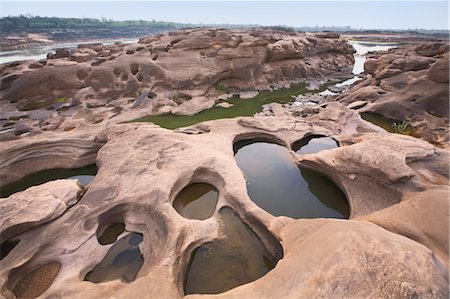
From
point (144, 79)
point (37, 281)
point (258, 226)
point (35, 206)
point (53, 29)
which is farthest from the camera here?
point (53, 29)

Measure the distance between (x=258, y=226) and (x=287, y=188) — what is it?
2602 millimetres

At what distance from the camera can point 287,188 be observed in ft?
27.1

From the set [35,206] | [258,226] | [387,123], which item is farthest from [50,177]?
[387,123]

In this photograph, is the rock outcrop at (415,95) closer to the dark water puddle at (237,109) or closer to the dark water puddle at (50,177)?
the dark water puddle at (237,109)

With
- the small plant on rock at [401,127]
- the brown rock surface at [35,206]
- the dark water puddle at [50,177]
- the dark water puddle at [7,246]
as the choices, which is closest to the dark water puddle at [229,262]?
the brown rock surface at [35,206]

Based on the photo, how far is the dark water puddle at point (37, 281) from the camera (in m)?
4.93

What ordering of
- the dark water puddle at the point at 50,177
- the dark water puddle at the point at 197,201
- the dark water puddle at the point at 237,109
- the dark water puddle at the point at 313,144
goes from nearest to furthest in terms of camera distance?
the dark water puddle at the point at 197,201, the dark water puddle at the point at 50,177, the dark water puddle at the point at 313,144, the dark water puddle at the point at 237,109

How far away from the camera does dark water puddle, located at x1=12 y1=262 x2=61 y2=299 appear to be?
16.2 ft

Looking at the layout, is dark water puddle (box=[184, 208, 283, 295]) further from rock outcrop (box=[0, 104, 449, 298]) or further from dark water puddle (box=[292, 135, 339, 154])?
dark water puddle (box=[292, 135, 339, 154])

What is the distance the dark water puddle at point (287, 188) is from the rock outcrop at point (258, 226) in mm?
450

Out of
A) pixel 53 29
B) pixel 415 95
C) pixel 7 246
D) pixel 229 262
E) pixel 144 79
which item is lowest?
pixel 229 262

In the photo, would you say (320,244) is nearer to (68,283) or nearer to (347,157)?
(347,157)

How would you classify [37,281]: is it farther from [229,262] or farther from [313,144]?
[313,144]

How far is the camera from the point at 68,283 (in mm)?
4793
